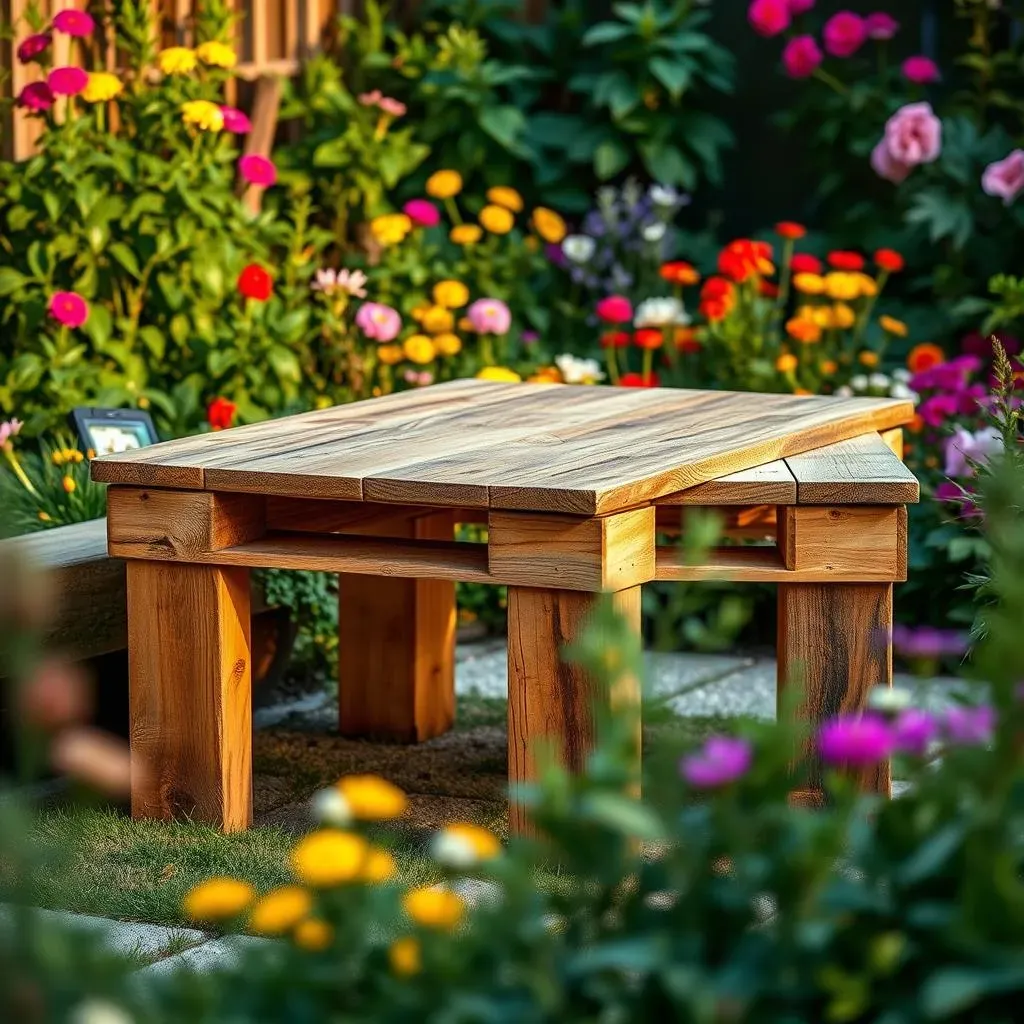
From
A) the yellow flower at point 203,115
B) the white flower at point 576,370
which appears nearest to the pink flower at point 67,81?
the yellow flower at point 203,115

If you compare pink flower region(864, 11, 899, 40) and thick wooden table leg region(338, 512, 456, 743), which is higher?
pink flower region(864, 11, 899, 40)

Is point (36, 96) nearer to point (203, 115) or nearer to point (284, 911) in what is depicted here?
point (203, 115)

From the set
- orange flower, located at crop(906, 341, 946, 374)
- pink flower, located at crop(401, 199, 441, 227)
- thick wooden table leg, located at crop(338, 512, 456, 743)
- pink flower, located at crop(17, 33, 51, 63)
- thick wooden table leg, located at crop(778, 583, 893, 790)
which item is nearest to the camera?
thick wooden table leg, located at crop(778, 583, 893, 790)

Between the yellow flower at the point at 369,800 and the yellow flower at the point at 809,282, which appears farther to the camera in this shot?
the yellow flower at the point at 809,282

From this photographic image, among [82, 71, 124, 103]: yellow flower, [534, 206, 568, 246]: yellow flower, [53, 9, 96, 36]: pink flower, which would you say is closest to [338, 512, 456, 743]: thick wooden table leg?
[82, 71, 124, 103]: yellow flower

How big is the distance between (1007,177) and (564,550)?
302 centimetres

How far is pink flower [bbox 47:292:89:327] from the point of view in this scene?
453 cm

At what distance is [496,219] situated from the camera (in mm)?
5590

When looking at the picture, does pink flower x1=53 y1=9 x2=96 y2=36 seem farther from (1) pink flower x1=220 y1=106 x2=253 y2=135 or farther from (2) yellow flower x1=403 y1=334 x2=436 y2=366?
(2) yellow flower x1=403 y1=334 x2=436 y2=366

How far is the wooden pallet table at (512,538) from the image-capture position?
2.83 m

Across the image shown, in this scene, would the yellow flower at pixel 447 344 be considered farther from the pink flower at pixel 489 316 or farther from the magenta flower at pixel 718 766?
the magenta flower at pixel 718 766

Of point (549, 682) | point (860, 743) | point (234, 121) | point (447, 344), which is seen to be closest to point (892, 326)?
point (447, 344)

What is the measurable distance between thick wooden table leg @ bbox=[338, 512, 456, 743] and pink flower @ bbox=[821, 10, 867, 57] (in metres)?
2.67

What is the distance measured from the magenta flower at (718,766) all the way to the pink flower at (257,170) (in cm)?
→ 369
